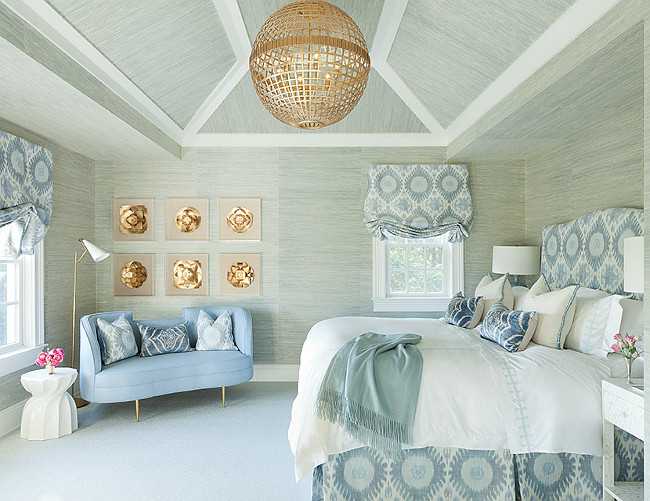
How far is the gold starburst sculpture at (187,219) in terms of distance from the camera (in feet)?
16.8

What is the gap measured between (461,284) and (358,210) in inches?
53.7

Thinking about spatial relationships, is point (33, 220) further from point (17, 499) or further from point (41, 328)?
point (17, 499)

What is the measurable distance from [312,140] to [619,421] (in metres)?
3.77

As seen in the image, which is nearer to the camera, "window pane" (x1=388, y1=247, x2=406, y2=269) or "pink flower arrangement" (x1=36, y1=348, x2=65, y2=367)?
"pink flower arrangement" (x1=36, y1=348, x2=65, y2=367)

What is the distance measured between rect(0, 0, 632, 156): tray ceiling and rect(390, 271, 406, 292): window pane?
1.42m

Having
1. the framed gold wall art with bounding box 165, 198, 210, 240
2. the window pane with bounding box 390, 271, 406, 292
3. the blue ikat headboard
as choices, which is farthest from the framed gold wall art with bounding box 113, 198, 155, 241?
the blue ikat headboard

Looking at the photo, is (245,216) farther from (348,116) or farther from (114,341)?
(114,341)

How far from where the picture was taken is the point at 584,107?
3301mm

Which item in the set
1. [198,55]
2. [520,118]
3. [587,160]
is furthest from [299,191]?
[587,160]

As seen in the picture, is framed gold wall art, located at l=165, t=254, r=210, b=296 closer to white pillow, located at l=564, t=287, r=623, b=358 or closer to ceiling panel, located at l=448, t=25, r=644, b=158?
ceiling panel, located at l=448, t=25, r=644, b=158

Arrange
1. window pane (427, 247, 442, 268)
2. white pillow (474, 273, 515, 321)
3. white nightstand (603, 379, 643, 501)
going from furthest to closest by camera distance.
A: window pane (427, 247, 442, 268), white pillow (474, 273, 515, 321), white nightstand (603, 379, 643, 501)

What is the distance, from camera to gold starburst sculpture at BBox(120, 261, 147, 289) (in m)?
5.09

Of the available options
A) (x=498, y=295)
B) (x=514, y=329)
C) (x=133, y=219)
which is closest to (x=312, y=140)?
(x=133, y=219)

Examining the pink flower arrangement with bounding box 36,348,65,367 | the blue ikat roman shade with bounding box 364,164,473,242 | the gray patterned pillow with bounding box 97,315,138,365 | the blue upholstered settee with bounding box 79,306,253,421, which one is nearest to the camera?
the pink flower arrangement with bounding box 36,348,65,367
